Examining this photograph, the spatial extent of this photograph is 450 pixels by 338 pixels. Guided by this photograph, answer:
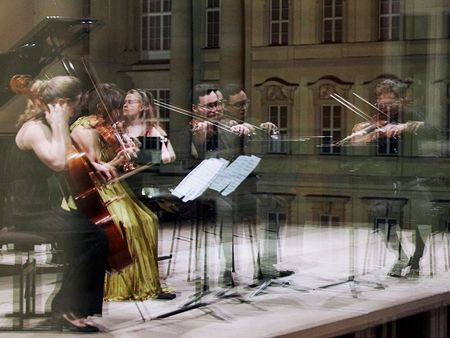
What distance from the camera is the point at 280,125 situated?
17.1 feet

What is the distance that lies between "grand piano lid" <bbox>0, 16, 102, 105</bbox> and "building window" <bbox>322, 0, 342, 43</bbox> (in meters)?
1.75

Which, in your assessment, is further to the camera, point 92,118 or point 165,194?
point 165,194

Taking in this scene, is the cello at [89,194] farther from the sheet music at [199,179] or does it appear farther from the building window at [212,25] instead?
the building window at [212,25]

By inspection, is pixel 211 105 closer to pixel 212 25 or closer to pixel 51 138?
pixel 212 25

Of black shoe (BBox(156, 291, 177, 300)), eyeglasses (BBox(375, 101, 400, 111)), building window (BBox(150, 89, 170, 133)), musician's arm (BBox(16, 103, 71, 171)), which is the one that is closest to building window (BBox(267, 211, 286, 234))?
eyeglasses (BBox(375, 101, 400, 111))

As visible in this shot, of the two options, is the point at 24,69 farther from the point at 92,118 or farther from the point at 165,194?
the point at 165,194

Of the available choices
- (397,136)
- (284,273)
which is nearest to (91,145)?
(284,273)

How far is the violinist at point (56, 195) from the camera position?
3658 mm

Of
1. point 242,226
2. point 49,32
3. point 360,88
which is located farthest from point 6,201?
point 360,88

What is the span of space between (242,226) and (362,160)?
0.91 m

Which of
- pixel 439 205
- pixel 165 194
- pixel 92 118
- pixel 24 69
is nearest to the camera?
pixel 24 69

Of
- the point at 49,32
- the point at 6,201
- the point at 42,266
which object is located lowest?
the point at 42,266

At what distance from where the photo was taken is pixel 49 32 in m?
3.69

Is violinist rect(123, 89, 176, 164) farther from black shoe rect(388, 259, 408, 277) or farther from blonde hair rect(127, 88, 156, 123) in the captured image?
black shoe rect(388, 259, 408, 277)
